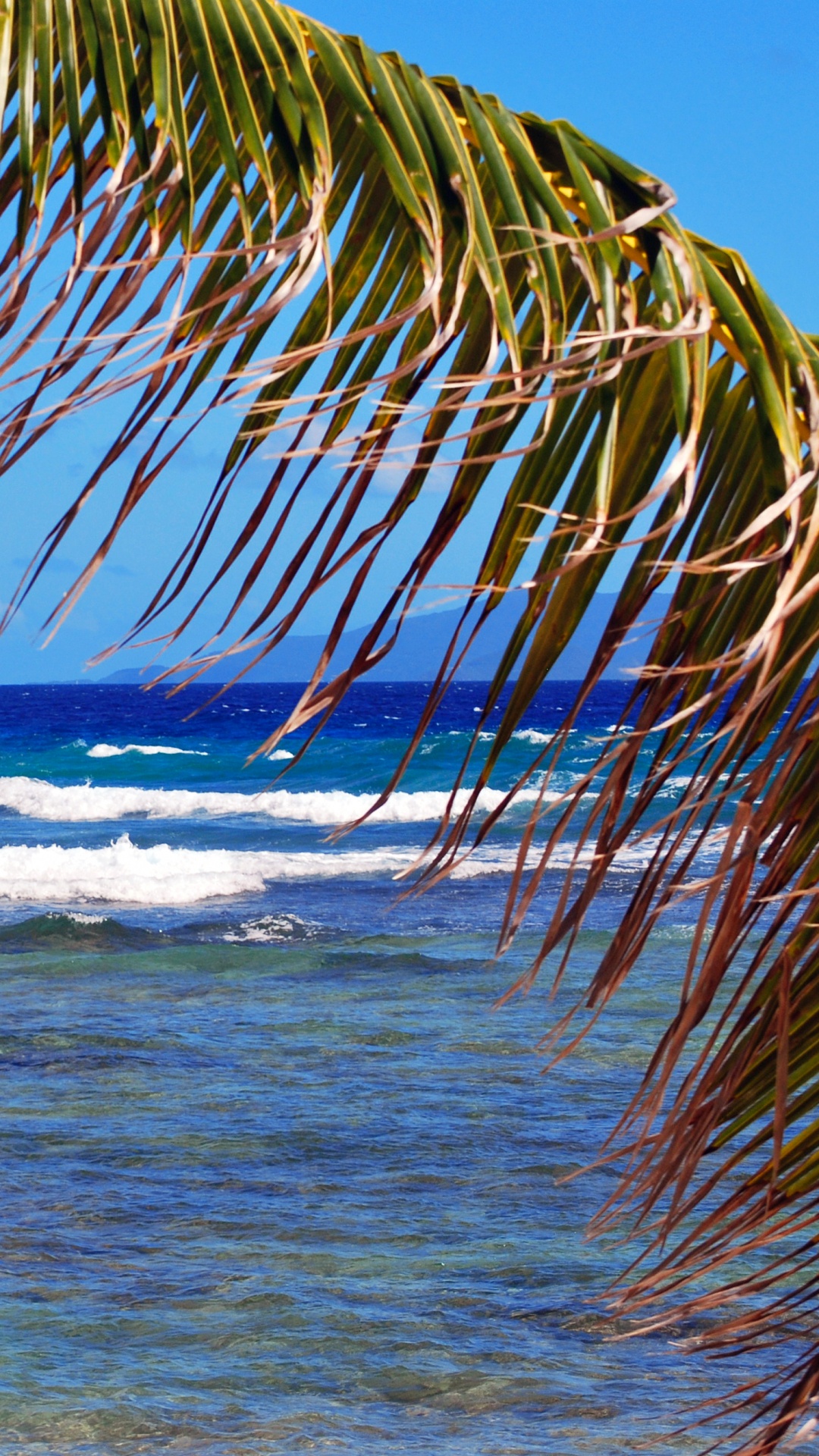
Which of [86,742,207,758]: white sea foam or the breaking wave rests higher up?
[86,742,207,758]: white sea foam

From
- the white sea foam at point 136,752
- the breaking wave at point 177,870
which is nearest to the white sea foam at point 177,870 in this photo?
the breaking wave at point 177,870

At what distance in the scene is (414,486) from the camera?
116 centimetres

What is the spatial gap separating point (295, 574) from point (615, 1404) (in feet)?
11.6

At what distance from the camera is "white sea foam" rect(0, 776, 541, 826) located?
24.3 metres

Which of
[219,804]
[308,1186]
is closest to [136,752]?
[219,804]

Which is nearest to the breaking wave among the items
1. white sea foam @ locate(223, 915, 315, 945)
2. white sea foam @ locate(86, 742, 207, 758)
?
white sea foam @ locate(223, 915, 315, 945)

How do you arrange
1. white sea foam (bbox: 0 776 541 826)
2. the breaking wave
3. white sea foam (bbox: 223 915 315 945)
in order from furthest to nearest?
white sea foam (bbox: 0 776 541 826) < the breaking wave < white sea foam (bbox: 223 915 315 945)

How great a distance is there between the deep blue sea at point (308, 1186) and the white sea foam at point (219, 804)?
985cm

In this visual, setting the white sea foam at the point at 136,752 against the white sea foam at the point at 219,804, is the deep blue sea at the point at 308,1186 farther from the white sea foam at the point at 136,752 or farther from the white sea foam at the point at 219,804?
the white sea foam at the point at 136,752

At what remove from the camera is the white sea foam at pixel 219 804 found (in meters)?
24.3

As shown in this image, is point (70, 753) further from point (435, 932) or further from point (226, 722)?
point (435, 932)

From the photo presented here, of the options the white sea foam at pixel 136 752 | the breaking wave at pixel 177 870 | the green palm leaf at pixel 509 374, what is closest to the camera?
the green palm leaf at pixel 509 374

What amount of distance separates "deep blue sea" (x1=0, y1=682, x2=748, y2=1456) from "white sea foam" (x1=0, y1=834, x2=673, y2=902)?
0.41 meters

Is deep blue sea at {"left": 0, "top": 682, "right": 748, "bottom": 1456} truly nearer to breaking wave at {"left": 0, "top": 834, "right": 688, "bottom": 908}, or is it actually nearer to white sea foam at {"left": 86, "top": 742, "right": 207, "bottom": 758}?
breaking wave at {"left": 0, "top": 834, "right": 688, "bottom": 908}
